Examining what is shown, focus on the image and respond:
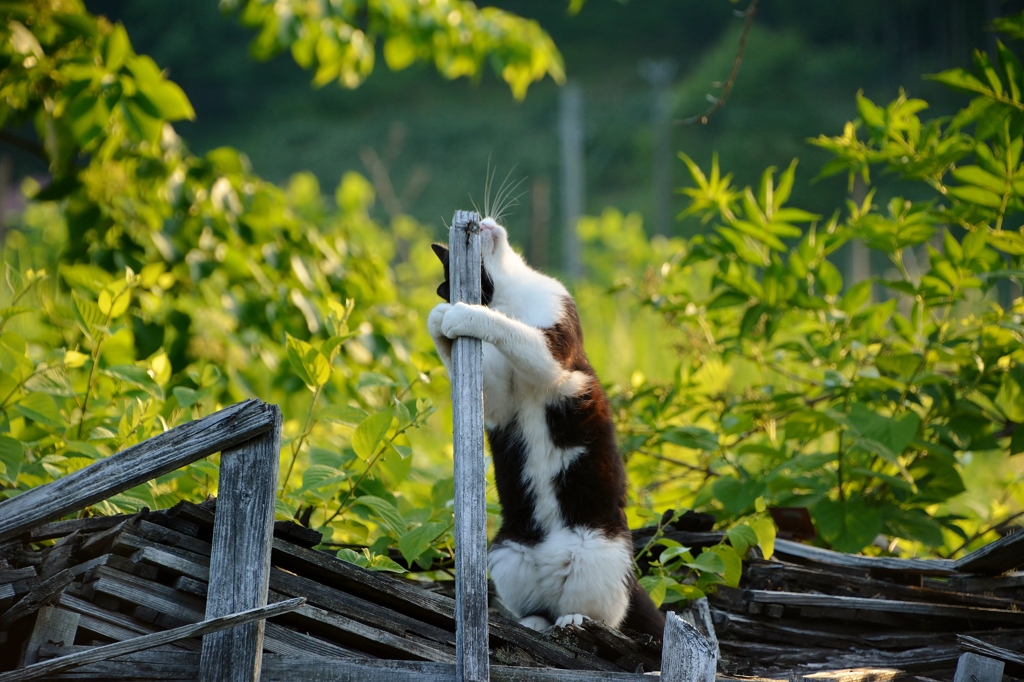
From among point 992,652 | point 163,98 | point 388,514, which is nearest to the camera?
point 992,652

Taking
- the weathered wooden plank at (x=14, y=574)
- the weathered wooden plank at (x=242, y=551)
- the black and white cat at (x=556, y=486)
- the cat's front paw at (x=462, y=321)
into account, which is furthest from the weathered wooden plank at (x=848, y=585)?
the weathered wooden plank at (x=14, y=574)

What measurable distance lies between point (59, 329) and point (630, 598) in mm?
1987

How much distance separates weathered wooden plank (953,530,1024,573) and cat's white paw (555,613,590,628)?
38.6 inches

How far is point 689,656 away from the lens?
1.32m

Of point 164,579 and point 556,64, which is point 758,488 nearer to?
point 164,579

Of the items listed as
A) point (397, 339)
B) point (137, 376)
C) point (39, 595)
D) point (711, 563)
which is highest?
point (397, 339)

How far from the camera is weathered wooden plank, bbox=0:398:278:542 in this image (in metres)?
1.26

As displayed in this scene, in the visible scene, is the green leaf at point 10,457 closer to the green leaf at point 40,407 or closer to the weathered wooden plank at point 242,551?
the green leaf at point 40,407

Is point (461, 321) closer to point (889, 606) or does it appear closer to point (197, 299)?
point (889, 606)

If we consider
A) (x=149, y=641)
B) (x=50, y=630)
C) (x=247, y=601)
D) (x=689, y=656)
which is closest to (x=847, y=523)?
(x=689, y=656)

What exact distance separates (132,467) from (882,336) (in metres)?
2.33

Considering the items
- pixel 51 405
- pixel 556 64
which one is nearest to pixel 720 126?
pixel 556 64

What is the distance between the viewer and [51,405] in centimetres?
187

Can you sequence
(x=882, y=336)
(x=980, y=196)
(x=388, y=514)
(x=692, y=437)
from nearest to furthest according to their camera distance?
(x=388, y=514)
(x=980, y=196)
(x=692, y=437)
(x=882, y=336)
